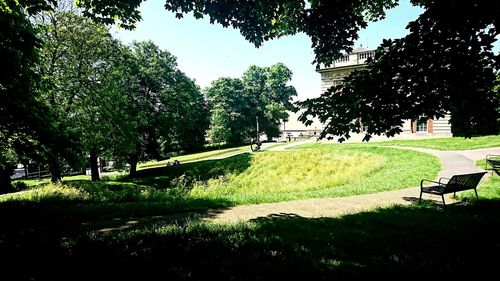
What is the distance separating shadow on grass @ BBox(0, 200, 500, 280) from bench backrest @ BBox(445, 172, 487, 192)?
1.55m

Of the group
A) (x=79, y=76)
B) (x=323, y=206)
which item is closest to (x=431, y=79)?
(x=323, y=206)

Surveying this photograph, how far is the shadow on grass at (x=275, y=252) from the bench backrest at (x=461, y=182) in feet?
5.07

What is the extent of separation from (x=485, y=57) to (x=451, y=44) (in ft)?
2.26

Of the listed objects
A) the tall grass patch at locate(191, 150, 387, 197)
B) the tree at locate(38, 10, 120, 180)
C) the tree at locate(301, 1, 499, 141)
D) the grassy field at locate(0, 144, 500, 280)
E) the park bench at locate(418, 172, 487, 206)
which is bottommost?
the tall grass patch at locate(191, 150, 387, 197)

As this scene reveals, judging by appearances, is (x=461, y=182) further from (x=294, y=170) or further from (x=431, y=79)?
(x=294, y=170)

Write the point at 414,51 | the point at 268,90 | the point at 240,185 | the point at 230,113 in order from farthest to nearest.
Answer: the point at 268,90 → the point at 230,113 → the point at 240,185 → the point at 414,51

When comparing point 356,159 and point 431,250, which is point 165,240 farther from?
point 356,159

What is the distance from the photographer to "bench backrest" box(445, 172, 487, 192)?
→ 8.21 meters

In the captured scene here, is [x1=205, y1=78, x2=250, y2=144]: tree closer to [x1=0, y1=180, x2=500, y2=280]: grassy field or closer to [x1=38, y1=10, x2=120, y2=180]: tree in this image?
[x1=38, y1=10, x2=120, y2=180]: tree

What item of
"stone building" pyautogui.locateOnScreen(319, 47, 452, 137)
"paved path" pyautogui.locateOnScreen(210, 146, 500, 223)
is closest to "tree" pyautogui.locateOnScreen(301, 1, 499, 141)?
"paved path" pyautogui.locateOnScreen(210, 146, 500, 223)

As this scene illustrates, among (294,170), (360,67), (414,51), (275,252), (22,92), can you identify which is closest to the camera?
(275,252)

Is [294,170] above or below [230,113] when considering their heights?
below

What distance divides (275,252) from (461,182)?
689 centimetres

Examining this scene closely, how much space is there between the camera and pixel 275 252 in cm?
464
